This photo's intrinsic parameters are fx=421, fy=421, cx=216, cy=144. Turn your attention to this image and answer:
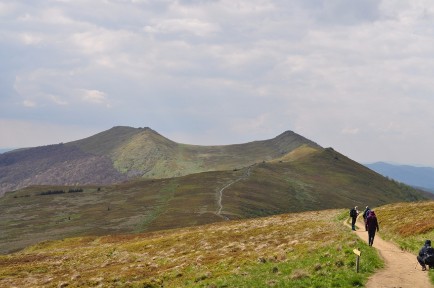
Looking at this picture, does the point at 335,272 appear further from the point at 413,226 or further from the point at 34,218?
the point at 34,218

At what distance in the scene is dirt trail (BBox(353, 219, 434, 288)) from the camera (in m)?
24.2

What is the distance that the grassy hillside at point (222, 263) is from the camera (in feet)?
91.8

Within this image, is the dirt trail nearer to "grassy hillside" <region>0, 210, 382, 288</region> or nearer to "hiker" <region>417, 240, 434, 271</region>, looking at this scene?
"hiker" <region>417, 240, 434, 271</region>

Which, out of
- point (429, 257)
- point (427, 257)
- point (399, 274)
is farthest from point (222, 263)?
point (429, 257)

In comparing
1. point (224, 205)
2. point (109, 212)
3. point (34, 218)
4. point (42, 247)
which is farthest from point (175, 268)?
point (34, 218)

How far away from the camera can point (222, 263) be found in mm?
39531

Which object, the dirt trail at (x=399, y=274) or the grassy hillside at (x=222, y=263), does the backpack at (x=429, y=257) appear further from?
the grassy hillside at (x=222, y=263)

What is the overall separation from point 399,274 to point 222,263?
1724cm

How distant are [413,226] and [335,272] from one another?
21733 millimetres

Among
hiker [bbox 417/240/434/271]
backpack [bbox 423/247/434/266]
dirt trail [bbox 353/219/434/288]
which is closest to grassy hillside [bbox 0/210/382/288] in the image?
dirt trail [bbox 353/219/434/288]

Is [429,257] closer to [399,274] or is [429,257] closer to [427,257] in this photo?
[427,257]

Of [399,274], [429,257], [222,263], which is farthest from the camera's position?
[222,263]

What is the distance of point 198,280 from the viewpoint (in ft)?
111

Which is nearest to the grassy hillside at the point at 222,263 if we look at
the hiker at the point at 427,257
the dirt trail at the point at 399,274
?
the dirt trail at the point at 399,274
